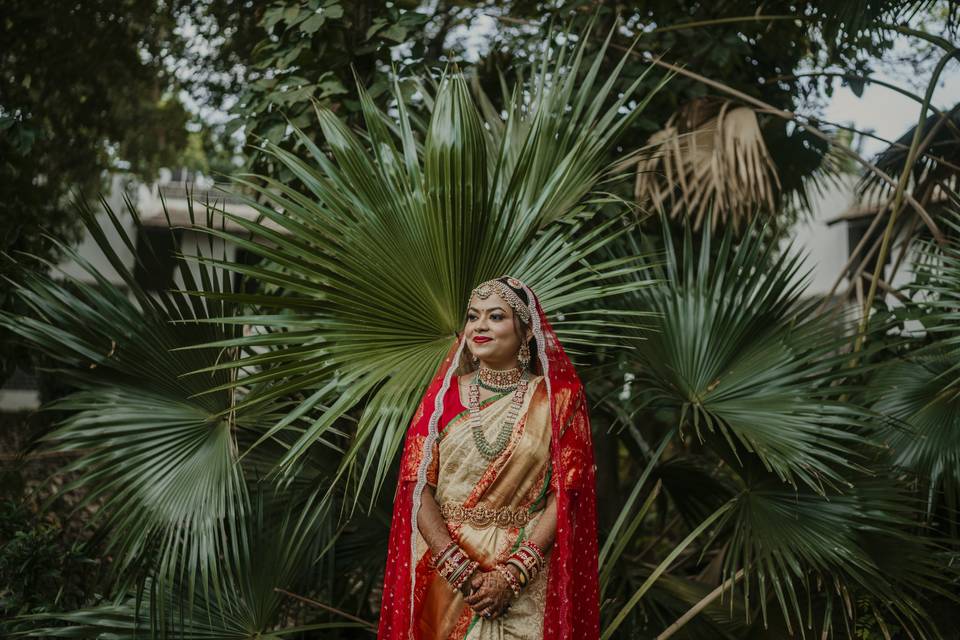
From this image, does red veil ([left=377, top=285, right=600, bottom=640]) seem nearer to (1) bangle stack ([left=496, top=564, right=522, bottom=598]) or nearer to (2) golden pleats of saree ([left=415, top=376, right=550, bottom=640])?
(2) golden pleats of saree ([left=415, top=376, right=550, bottom=640])

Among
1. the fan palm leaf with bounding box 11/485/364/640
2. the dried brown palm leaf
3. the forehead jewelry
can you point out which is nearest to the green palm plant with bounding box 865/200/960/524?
the dried brown palm leaf

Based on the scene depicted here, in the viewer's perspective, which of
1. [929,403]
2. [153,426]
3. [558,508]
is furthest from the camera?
[929,403]

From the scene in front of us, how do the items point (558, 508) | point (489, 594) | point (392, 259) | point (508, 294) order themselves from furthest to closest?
point (392, 259), point (508, 294), point (558, 508), point (489, 594)

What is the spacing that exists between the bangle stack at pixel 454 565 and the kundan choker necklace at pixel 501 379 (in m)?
0.52

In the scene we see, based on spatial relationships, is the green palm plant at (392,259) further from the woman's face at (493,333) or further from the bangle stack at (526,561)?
the bangle stack at (526,561)

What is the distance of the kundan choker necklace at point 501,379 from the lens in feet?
10.1

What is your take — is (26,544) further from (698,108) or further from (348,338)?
(698,108)

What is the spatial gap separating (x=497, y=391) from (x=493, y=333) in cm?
20

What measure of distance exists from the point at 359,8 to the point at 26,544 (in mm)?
A: 3583

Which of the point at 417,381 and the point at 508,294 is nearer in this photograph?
the point at 508,294

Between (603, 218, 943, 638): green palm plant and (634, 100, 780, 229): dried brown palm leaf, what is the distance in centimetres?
84

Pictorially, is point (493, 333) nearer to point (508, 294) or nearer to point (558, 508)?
point (508, 294)

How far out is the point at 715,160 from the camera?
528 centimetres

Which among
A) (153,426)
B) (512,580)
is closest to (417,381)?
(512,580)
